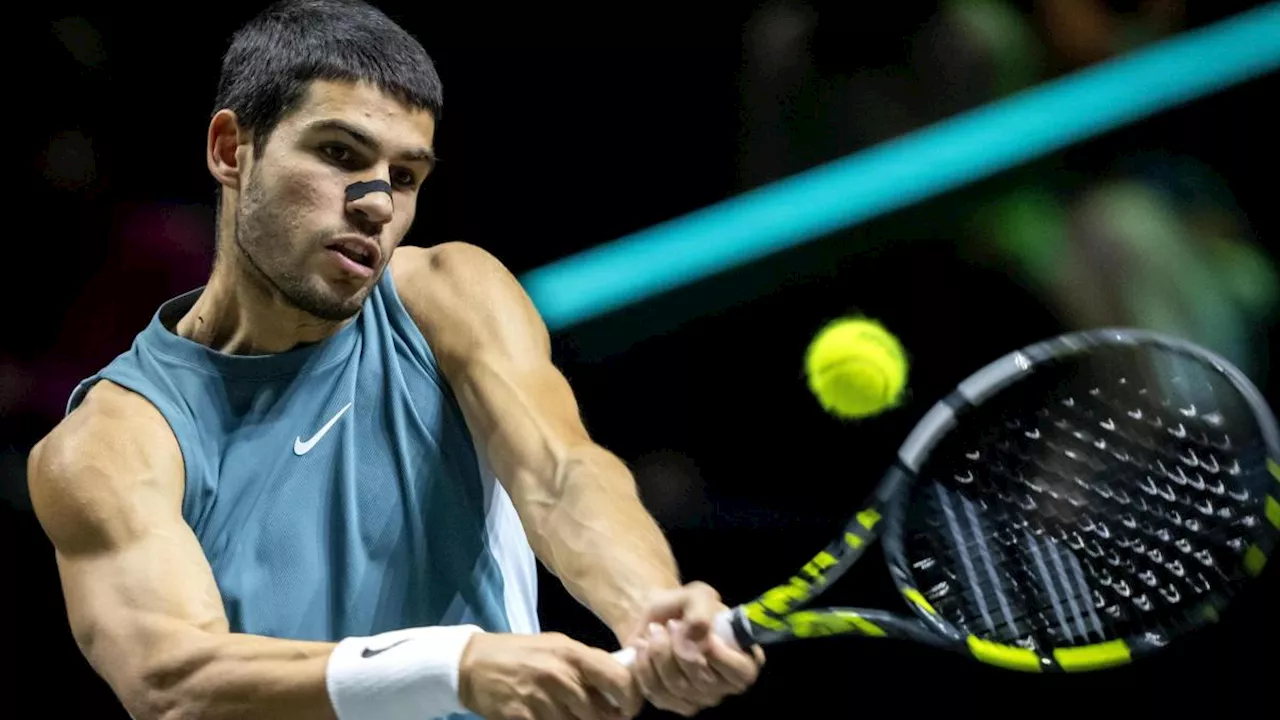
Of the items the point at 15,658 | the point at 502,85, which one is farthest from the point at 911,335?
the point at 15,658

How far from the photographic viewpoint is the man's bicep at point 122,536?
5.84ft

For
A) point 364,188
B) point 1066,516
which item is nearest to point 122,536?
point 364,188

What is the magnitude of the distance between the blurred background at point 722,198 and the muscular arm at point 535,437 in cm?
124

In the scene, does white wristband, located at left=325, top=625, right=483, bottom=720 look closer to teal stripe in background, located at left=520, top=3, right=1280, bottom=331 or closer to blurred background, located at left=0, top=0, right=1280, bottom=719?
blurred background, located at left=0, top=0, right=1280, bottom=719

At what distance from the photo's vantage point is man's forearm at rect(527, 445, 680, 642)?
1856mm

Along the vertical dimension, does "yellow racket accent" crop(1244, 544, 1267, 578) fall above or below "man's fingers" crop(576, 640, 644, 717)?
above

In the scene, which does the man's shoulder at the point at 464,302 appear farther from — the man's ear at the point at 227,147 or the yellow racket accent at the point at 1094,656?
the yellow racket accent at the point at 1094,656

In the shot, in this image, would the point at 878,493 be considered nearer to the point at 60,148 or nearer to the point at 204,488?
the point at 204,488

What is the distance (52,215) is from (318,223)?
168 cm

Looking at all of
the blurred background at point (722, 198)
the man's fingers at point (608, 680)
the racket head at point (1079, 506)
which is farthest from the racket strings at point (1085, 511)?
the blurred background at point (722, 198)

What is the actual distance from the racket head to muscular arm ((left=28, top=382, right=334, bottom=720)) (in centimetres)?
69

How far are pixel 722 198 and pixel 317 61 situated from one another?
168cm

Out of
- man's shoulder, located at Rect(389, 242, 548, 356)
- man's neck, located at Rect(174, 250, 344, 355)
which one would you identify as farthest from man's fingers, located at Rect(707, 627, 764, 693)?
man's neck, located at Rect(174, 250, 344, 355)

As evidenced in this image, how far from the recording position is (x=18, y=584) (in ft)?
Result: 11.4
